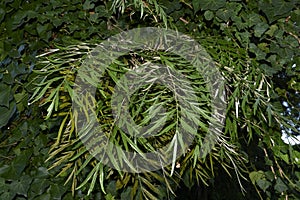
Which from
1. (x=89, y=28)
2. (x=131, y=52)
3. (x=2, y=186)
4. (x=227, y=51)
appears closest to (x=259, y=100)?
(x=227, y=51)

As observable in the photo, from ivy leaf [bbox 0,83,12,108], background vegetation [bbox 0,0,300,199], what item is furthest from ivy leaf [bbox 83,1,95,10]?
ivy leaf [bbox 0,83,12,108]

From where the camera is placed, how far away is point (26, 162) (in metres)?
0.76

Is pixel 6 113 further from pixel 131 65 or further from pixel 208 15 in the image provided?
Result: pixel 208 15

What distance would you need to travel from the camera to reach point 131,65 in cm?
72

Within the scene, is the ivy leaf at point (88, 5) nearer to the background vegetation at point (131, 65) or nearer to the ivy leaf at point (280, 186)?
the background vegetation at point (131, 65)

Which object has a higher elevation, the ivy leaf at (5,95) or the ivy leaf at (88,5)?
the ivy leaf at (88,5)

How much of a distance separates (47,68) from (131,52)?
0.45 feet

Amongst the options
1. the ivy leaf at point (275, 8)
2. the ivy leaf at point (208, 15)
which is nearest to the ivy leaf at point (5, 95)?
the ivy leaf at point (208, 15)

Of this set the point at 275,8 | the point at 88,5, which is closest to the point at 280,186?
the point at 275,8

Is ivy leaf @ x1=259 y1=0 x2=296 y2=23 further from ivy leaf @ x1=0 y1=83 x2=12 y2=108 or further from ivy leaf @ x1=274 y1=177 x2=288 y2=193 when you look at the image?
ivy leaf @ x1=0 y1=83 x2=12 y2=108

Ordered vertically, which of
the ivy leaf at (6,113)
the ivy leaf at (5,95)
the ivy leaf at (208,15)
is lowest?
the ivy leaf at (6,113)

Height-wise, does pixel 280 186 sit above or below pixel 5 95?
below

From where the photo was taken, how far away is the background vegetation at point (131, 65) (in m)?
0.72

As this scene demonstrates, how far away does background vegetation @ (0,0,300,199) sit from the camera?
72cm
